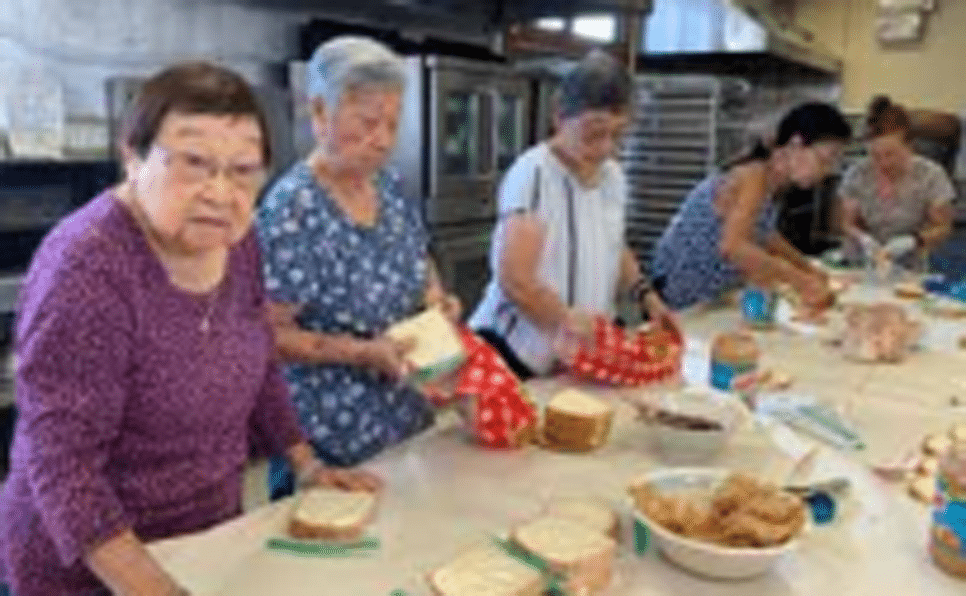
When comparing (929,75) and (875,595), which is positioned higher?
(929,75)

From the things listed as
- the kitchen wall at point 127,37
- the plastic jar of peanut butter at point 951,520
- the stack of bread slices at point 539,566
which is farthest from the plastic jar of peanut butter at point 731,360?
the kitchen wall at point 127,37

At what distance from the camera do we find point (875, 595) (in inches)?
40.9

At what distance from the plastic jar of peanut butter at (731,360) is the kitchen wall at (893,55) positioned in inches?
207

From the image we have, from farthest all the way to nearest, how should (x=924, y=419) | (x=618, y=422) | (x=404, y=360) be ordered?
(x=924, y=419) < (x=618, y=422) < (x=404, y=360)

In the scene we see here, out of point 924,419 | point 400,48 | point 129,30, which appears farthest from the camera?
point 400,48

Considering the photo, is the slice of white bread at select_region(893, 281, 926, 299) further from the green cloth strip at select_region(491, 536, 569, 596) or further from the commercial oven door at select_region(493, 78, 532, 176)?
the green cloth strip at select_region(491, 536, 569, 596)

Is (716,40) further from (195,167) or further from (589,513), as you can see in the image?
(195,167)

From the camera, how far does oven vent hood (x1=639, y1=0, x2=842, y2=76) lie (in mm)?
4449

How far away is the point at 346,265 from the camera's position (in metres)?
1.45

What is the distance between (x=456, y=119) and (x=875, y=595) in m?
2.17

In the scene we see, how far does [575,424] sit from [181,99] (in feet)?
2.53

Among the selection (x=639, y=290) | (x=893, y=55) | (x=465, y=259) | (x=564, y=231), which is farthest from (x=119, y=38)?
(x=893, y=55)

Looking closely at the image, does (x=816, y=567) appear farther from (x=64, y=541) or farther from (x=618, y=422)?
(x=64, y=541)

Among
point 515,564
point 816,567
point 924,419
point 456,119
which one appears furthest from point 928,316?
point 515,564
